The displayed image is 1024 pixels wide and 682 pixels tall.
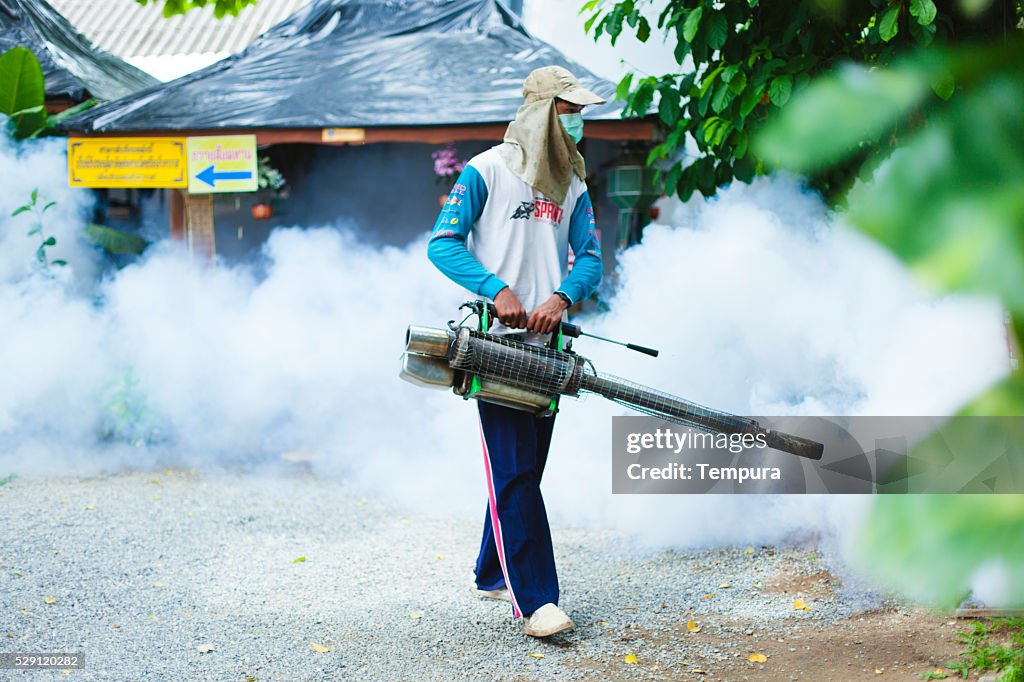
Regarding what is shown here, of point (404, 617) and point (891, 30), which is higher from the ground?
point (891, 30)

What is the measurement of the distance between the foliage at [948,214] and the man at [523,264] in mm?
2993

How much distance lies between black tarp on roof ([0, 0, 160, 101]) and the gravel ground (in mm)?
4923

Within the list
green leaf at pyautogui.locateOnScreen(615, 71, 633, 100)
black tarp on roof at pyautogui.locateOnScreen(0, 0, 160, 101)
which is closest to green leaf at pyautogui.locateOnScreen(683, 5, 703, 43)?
green leaf at pyautogui.locateOnScreen(615, 71, 633, 100)

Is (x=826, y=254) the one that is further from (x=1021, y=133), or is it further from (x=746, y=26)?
(x=1021, y=133)

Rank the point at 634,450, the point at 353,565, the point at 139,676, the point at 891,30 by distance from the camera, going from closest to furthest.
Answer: the point at 139,676
the point at 891,30
the point at 353,565
the point at 634,450

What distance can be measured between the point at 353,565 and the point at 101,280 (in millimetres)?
4919

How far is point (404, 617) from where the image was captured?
159 inches

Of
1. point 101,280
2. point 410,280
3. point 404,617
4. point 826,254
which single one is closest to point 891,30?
point 826,254

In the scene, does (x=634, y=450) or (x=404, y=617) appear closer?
(x=404, y=617)

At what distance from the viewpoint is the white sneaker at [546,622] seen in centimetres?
367

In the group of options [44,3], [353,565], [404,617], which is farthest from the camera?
[44,3]

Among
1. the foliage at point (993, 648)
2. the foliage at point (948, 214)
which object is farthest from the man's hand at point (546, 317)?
the foliage at point (948, 214)

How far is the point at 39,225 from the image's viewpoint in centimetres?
801

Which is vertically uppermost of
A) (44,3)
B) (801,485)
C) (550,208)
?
(44,3)
